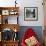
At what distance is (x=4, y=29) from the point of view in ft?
20.0

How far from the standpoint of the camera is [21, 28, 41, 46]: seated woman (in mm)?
5629

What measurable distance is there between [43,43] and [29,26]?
85 centimetres

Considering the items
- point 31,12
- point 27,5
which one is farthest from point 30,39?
point 27,5

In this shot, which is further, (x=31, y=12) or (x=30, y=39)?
(x=31, y=12)

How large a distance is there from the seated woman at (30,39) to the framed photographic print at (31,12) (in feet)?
1.54

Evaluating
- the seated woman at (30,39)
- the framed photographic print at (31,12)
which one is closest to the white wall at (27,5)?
the framed photographic print at (31,12)

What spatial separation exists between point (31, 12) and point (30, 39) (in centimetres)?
117

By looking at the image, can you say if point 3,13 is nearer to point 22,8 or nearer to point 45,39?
point 22,8

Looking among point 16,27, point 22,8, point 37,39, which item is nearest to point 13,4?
point 22,8

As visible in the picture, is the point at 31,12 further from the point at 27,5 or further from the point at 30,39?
the point at 30,39

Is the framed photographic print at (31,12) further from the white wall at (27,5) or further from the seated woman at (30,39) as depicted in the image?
the seated woman at (30,39)

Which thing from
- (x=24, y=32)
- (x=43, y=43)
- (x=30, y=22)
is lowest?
(x=43, y=43)

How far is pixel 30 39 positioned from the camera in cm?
566

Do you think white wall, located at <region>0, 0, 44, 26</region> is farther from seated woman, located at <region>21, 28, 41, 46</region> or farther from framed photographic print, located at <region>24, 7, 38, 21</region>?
seated woman, located at <region>21, 28, 41, 46</region>
